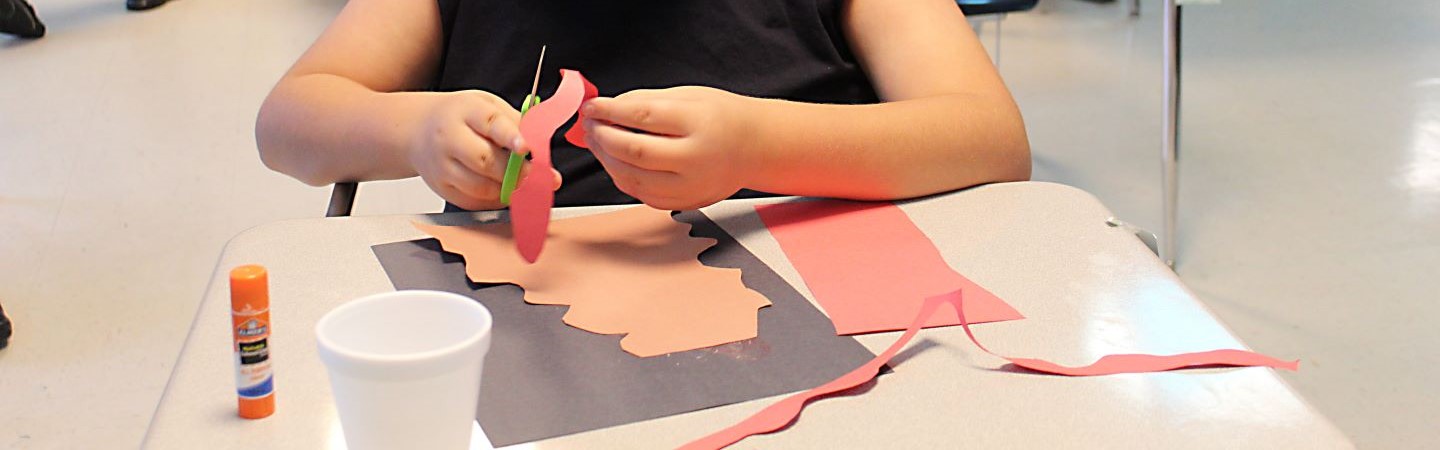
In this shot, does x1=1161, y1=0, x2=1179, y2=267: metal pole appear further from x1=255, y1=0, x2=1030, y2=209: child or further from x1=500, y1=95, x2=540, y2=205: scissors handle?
x1=500, y1=95, x2=540, y2=205: scissors handle

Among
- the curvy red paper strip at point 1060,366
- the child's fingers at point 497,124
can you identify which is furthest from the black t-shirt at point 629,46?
the curvy red paper strip at point 1060,366

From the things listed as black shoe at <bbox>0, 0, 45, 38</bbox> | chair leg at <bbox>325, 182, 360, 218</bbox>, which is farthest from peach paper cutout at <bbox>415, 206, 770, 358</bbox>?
black shoe at <bbox>0, 0, 45, 38</bbox>

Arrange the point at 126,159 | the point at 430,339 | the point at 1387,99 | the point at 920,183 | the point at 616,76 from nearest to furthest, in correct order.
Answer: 1. the point at 430,339
2. the point at 920,183
3. the point at 616,76
4. the point at 126,159
5. the point at 1387,99

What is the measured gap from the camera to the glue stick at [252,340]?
51cm

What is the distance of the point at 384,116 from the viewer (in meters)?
0.85

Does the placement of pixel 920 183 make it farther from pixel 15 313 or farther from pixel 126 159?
pixel 126 159

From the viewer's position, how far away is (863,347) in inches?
24.6

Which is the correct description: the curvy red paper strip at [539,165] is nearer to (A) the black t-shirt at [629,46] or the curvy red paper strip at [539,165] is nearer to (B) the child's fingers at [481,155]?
(B) the child's fingers at [481,155]

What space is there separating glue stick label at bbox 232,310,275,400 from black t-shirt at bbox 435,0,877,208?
1.53 feet

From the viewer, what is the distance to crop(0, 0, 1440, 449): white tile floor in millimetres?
1675

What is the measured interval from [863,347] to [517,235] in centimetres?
22

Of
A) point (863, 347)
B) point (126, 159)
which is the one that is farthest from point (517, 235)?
point (126, 159)

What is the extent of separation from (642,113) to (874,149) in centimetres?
18

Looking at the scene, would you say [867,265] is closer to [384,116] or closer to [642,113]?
[642,113]
